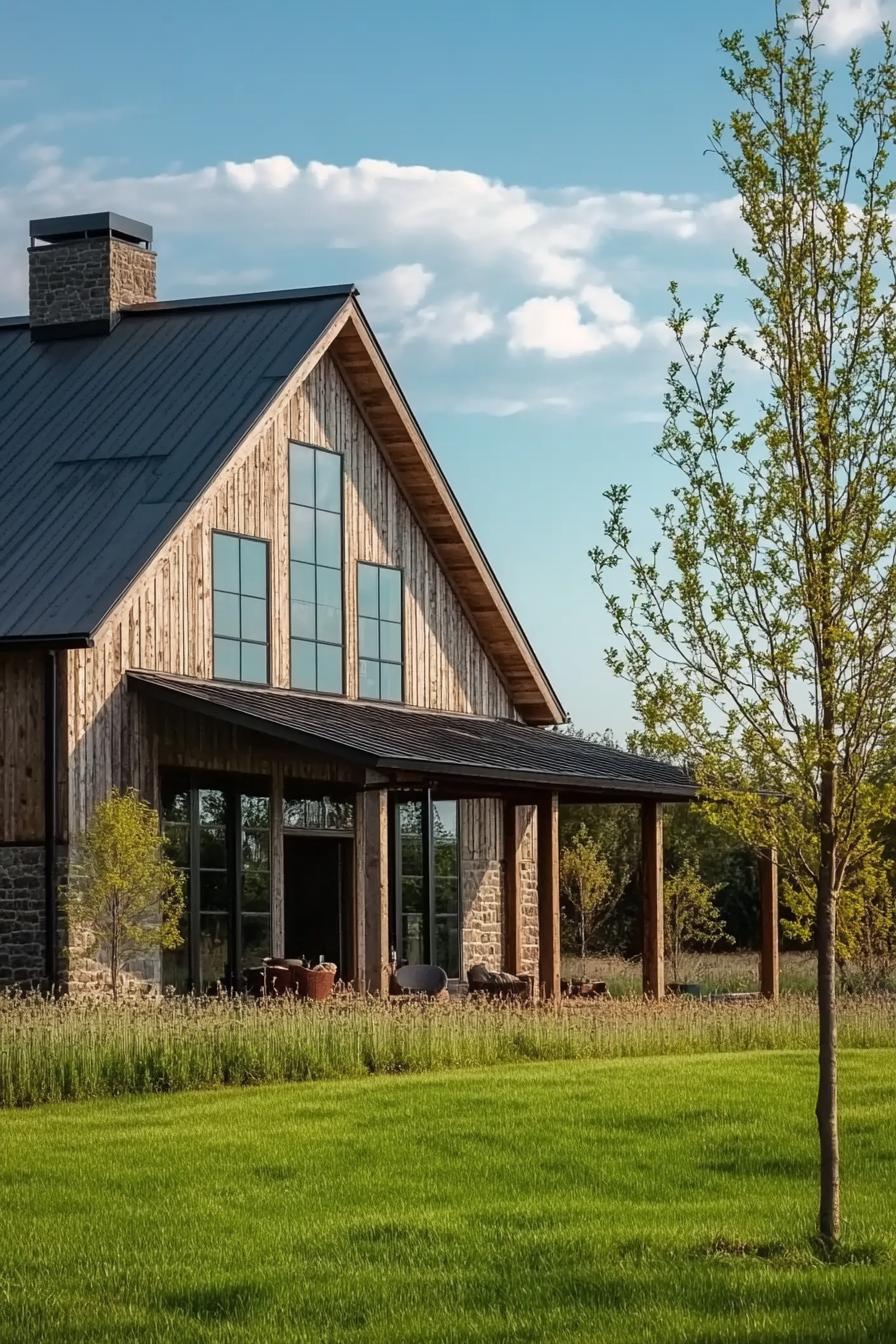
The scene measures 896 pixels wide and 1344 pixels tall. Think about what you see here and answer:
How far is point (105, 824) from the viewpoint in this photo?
21.5 metres

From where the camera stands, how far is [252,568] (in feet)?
84.1

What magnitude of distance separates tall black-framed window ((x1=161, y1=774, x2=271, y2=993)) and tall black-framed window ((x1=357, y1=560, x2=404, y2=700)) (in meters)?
3.21

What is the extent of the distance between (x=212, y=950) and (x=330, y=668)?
4.56m

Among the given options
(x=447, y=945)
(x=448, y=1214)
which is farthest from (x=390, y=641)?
(x=448, y=1214)

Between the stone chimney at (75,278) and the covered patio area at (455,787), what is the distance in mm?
6779

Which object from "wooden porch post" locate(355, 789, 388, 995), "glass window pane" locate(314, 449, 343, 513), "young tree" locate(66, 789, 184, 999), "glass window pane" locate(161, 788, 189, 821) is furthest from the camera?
"glass window pane" locate(314, 449, 343, 513)

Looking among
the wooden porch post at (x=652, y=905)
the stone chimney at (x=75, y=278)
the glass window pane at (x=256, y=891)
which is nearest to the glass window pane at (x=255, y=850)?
the glass window pane at (x=256, y=891)

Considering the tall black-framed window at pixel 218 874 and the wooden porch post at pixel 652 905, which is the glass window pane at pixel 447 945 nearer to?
→ the wooden porch post at pixel 652 905

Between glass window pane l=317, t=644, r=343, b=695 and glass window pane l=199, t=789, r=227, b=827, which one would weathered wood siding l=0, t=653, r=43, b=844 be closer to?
glass window pane l=199, t=789, r=227, b=827

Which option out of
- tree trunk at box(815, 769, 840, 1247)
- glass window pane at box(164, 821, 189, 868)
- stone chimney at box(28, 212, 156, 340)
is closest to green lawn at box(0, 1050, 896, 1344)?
tree trunk at box(815, 769, 840, 1247)

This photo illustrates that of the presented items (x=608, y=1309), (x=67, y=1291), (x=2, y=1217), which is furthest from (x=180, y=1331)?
(x=2, y=1217)

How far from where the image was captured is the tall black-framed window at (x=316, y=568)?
26531 millimetres

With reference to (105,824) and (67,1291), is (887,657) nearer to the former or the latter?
(67,1291)

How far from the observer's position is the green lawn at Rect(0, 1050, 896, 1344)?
866 centimetres
